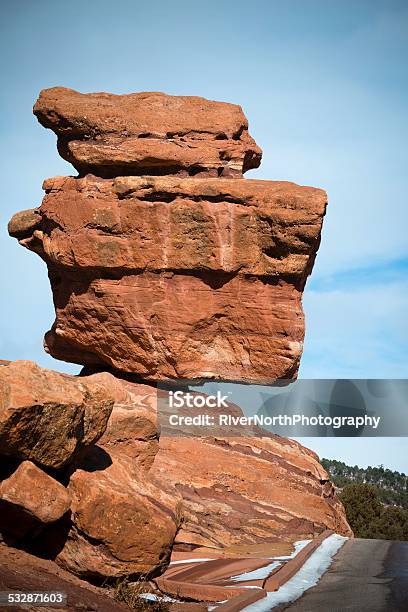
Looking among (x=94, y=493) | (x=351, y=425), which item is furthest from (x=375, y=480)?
(x=94, y=493)

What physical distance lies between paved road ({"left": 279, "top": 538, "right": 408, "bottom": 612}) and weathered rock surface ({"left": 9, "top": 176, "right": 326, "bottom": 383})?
6.21 m

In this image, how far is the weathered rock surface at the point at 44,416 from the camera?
11031mm

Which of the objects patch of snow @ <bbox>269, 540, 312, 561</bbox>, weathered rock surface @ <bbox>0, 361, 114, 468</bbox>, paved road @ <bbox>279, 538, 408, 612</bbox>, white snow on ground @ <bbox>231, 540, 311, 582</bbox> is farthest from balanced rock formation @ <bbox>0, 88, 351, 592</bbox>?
weathered rock surface @ <bbox>0, 361, 114, 468</bbox>

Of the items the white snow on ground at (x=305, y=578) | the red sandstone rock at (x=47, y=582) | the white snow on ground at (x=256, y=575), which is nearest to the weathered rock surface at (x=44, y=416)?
the red sandstone rock at (x=47, y=582)

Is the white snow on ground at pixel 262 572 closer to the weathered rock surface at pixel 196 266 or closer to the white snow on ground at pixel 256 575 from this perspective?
the white snow on ground at pixel 256 575

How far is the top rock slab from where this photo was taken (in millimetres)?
24172

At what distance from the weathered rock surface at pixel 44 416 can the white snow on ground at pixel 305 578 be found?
4041 mm

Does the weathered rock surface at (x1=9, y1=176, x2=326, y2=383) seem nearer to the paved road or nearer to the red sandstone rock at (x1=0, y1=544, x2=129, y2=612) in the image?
the paved road

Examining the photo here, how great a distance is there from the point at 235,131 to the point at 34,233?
25.2 ft

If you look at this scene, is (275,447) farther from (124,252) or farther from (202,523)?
(124,252)

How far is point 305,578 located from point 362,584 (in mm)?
1307

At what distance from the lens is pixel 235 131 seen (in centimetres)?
2488

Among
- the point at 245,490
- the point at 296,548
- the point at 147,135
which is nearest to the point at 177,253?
the point at 147,135

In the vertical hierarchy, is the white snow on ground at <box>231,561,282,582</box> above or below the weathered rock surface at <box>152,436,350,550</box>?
below
